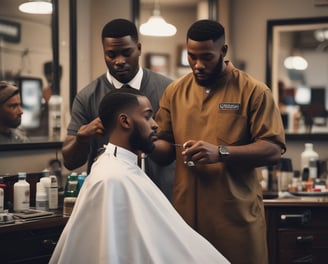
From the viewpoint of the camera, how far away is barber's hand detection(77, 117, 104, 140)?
225 centimetres

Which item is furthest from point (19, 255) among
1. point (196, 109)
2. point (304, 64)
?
point (304, 64)

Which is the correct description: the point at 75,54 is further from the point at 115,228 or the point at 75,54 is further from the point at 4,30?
the point at 115,228

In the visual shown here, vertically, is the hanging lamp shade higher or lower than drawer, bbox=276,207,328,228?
higher

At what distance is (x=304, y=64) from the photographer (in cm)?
386

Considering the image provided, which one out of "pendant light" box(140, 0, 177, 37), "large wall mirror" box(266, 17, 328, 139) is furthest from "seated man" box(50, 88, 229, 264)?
"large wall mirror" box(266, 17, 328, 139)

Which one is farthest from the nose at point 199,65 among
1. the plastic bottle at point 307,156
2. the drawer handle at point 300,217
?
the plastic bottle at point 307,156

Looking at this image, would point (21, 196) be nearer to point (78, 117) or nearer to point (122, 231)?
point (78, 117)

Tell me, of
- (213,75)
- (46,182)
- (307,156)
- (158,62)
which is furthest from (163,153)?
(307,156)

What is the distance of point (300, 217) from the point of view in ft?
10.2

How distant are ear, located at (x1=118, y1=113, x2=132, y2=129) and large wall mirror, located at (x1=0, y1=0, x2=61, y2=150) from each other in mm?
1015

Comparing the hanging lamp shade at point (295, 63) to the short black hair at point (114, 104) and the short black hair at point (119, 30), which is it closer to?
the short black hair at point (119, 30)

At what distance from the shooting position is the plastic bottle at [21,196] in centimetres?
274

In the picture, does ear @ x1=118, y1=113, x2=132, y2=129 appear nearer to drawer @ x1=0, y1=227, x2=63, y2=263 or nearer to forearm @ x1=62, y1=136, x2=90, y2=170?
forearm @ x1=62, y1=136, x2=90, y2=170

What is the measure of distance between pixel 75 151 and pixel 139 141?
508 mm
